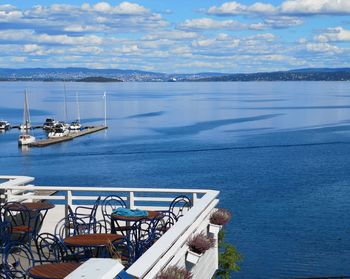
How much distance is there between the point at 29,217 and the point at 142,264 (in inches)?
139

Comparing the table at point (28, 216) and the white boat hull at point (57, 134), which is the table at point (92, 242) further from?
the white boat hull at point (57, 134)

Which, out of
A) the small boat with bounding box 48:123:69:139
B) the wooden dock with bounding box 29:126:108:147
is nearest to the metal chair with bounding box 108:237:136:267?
the wooden dock with bounding box 29:126:108:147

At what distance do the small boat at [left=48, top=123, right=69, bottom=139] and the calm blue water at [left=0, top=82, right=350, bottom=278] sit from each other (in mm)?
3342

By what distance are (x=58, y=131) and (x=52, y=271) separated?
269 ft

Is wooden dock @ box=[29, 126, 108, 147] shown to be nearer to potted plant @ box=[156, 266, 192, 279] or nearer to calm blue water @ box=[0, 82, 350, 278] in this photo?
calm blue water @ box=[0, 82, 350, 278]

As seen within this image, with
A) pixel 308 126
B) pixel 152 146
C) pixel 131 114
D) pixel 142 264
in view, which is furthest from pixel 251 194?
pixel 131 114

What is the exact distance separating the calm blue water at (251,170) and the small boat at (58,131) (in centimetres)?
334

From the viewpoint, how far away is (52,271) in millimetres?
5180

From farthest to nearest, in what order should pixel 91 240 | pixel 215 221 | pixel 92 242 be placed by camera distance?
pixel 215 221 → pixel 91 240 → pixel 92 242

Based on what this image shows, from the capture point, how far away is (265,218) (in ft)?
111

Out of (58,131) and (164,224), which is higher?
(164,224)

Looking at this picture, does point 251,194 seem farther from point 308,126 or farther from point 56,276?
point 308,126

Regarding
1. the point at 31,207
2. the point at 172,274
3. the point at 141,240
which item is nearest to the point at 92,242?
the point at 141,240

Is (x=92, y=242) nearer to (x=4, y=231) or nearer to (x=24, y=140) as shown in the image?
(x=4, y=231)
